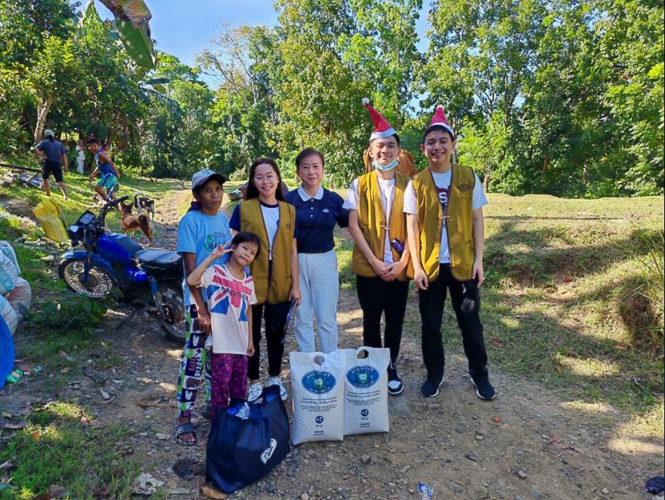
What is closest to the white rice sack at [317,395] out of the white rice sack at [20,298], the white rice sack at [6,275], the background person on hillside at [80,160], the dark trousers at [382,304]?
the dark trousers at [382,304]

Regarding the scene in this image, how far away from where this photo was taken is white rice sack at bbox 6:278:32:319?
4020 mm

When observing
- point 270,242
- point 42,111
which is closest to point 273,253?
point 270,242

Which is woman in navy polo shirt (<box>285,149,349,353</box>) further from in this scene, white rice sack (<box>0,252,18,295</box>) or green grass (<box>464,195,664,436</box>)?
white rice sack (<box>0,252,18,295</box>)

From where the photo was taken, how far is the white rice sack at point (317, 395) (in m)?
2.45

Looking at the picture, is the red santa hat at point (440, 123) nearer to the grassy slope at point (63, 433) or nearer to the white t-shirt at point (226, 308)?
the white t-shirt at point (226, 308)

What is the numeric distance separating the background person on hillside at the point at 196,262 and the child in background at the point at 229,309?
78mm

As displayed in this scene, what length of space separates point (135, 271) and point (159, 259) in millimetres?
321

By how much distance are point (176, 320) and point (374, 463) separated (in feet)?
7.64

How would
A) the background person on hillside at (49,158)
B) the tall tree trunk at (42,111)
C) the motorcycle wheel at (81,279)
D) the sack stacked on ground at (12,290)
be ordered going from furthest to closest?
the tall tree trunk at (42,111) < the background person on hillside at (49,158) < the motorcycle wheel at (81,279) < the sack stacked on ground at (12,290)

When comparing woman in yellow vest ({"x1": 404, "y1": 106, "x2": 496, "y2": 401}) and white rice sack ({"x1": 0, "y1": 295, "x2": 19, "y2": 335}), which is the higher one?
woman in yellow vest ({"x1": 404, "y1": 106, "x2": 496, "y2": 401})

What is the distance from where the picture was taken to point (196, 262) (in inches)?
100

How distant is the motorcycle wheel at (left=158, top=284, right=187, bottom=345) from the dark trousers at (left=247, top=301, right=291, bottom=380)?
1.34 metres

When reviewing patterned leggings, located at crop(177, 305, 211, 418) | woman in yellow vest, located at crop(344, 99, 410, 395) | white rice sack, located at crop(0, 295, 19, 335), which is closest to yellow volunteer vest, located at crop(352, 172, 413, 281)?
woman in yellow vest, located at crop(344, 99, 410, 395)

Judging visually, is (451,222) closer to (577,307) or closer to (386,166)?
(386,166)
